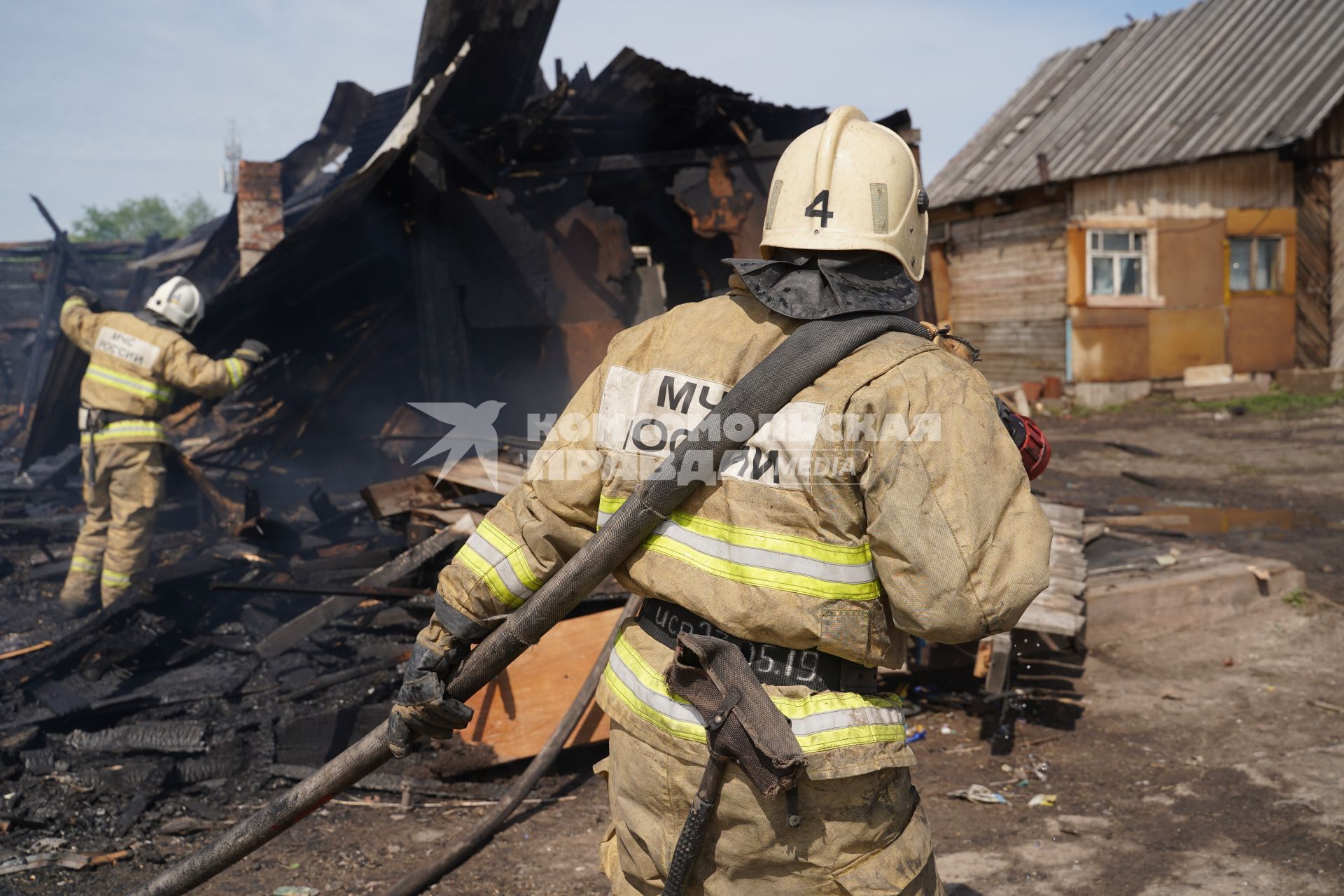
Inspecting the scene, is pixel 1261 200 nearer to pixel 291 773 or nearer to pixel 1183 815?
pixel 1183 815

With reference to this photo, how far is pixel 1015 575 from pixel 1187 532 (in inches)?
279

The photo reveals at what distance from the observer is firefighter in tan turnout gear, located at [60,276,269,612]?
6539mm

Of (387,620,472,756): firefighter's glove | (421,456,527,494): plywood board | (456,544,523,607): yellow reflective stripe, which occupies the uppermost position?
(456,544,523,607): yellow reflective stripe

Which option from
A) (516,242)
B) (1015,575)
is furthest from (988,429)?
(516,242)

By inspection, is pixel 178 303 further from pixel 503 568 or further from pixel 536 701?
pixel 503 568

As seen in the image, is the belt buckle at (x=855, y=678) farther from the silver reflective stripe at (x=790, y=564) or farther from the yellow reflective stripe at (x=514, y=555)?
the yellow reflective stripe at (x=514, y=555)

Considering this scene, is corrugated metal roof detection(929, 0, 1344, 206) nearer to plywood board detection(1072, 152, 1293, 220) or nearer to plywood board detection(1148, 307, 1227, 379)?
plywood board detection(1072, 152, 1293, 220)

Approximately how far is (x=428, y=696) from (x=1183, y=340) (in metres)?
16.5

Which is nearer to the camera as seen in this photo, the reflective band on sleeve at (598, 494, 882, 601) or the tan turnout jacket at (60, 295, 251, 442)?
the reflective band on sleeve at (598, 494, 882, 601)

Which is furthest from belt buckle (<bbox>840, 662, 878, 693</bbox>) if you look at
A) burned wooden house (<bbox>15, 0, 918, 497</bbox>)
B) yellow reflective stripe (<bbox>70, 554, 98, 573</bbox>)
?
yellow reflective stripe (<bbox>70, 554, 98, 573</bbox>)

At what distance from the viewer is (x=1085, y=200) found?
51.6 feet

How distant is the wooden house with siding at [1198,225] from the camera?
1508cm

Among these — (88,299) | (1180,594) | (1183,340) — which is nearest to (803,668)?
(1180,594)

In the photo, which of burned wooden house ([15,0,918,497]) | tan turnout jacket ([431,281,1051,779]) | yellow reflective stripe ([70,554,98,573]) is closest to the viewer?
tan turnout jacket ([431,281,1051,779])
